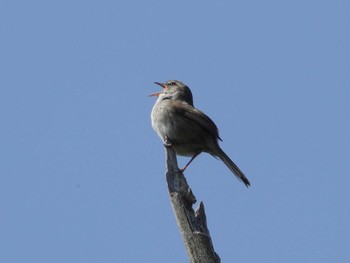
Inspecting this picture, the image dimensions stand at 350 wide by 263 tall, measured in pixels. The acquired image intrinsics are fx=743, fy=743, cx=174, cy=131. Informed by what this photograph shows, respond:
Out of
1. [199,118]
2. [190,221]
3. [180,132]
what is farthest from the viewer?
[199,118]

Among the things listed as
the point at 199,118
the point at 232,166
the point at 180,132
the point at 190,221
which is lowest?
the point at 190,221

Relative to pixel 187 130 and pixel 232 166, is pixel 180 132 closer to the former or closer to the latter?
pixel 187 130

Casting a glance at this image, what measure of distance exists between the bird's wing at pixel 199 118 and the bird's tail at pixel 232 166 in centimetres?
29

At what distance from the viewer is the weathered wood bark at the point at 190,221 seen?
21.1ft

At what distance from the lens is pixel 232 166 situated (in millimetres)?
9703

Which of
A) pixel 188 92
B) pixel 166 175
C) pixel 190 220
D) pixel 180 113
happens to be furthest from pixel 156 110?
pixel 190 220

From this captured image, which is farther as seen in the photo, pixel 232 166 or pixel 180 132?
pixel 180 132

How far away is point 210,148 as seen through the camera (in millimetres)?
10242

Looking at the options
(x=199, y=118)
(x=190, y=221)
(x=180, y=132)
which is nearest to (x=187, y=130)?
(x=180, y=132)

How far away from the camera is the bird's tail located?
9.51 meters

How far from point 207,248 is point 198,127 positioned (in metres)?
3.95

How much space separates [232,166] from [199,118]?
3.21 feet

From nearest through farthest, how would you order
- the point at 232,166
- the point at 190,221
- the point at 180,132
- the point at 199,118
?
1. the point at 190,221
2. the point at 232,166
3. the point at 180,132
4. the point at 199,118

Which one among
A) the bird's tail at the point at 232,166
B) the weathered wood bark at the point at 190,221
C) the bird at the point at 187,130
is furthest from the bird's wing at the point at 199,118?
the weathered wood bark at the point at 190,221
